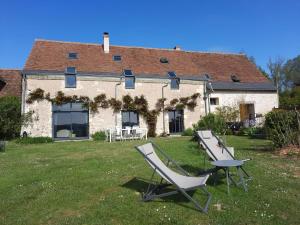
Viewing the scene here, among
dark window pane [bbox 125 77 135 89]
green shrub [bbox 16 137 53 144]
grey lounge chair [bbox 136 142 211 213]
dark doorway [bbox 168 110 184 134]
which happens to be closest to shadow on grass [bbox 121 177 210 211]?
grey lounge chair [bbox 136 142 211 213]

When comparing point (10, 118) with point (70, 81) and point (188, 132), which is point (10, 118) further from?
point (188, 132)

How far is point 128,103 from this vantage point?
2248 centimetres

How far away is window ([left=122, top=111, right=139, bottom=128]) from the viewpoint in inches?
895

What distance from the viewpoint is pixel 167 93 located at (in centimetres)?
2392

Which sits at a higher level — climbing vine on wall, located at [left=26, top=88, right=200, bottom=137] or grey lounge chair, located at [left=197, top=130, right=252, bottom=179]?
climbing vine on wall, located at [left=26, top=88, right=200, bottom=137]

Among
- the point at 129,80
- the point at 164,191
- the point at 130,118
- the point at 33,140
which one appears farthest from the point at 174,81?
the point at 164,191

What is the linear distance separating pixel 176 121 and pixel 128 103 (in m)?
4.28

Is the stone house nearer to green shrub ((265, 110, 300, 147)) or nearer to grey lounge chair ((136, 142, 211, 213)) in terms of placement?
green shrub ((265, 110, 300, 147))

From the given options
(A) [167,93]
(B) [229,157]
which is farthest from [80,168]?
(A) [167,93]

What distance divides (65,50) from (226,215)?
21515 millimetres

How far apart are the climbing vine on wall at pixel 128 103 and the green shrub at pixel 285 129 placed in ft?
37.5

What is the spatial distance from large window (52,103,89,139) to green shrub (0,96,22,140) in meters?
2.35

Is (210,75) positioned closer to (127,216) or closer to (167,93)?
(167,93)

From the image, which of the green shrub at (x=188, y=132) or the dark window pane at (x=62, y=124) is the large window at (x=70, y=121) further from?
the green shrub at (x=188, y=132)
